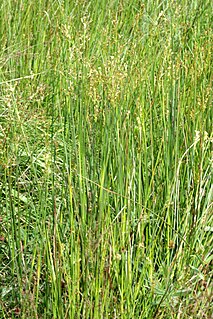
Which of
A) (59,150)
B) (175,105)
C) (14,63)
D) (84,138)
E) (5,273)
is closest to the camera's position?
(84,138)

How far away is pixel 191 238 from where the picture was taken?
2.37 m

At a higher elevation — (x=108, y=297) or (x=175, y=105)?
(x=175, y=105)

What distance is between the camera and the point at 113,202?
8.38 feet

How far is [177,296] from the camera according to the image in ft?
7.06

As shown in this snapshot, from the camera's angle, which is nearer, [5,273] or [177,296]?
[177,296]

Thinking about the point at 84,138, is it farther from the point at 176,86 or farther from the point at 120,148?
the point at 176,86

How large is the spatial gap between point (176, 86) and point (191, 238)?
2.48 ft

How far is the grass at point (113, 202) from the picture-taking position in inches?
80.5

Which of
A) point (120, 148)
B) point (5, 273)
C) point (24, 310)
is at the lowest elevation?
point (5, 273)

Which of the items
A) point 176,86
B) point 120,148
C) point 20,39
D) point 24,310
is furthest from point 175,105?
point 20,39

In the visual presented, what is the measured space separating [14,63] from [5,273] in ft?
4.85

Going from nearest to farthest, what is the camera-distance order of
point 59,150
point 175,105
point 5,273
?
1. point 5,273
2. point 175,105
3. point 59,150

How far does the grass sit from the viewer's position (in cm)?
204

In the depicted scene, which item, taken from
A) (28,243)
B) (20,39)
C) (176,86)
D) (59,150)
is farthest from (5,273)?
(20,39)
